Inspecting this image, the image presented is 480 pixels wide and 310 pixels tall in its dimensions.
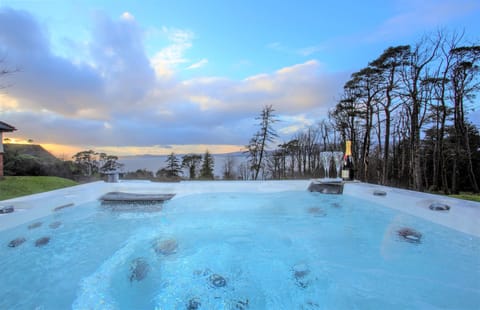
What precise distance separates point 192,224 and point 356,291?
1713 millimetres

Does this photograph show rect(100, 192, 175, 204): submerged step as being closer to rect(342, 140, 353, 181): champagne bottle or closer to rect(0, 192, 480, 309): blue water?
rect(0, 192, 480, 309): blue water

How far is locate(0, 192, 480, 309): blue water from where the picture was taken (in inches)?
50.6

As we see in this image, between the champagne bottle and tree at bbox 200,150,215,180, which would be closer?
the champagne bottle

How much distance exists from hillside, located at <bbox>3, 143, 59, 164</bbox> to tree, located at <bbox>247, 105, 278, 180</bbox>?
7.94 meters

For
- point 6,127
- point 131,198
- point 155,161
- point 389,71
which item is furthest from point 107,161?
point 389,71

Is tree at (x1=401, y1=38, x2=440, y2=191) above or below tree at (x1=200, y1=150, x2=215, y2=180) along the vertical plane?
above

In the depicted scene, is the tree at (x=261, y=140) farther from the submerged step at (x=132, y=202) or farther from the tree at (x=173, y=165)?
the submerged step at (x=132, y=202)

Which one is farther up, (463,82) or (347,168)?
(463,82)

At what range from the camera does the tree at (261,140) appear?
10.7 meters

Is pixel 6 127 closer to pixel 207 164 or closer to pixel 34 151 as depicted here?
pixel 34 151

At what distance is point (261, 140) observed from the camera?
10.9 metres

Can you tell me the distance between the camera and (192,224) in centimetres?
259

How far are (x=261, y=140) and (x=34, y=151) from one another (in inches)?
359

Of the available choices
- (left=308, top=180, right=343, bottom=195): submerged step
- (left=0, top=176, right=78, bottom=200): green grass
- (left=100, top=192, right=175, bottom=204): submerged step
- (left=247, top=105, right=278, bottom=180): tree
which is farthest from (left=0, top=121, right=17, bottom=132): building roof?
(left=308, top=180, right=343, bottom=195): submerged step
